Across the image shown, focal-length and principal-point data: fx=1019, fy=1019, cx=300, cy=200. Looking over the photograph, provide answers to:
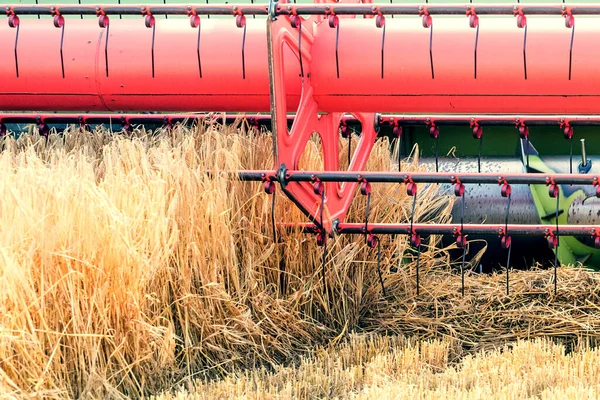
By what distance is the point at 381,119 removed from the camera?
539 centimetres

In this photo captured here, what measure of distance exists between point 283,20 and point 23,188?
1353 millimetres

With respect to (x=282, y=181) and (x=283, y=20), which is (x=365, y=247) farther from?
(x=283, y=20)

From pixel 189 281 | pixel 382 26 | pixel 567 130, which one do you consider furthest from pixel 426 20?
pixel 189 281

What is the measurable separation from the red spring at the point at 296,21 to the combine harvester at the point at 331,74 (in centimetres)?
1

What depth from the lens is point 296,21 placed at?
450 centimetres

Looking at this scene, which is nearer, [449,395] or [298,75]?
[449,395]

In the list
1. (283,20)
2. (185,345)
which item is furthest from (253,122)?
(185,345)

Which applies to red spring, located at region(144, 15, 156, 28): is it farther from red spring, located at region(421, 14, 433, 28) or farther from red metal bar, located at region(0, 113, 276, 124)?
red spring, located at region(421, 14, 433, 28)

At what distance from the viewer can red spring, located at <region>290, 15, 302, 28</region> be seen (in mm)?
4477

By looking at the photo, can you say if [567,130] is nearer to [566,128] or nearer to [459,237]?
[566,128]

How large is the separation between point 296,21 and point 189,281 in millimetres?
1241

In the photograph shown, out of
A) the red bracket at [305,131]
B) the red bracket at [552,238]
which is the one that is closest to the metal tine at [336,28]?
the red bracket at [305,131]

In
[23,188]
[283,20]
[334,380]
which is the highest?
[283,20]

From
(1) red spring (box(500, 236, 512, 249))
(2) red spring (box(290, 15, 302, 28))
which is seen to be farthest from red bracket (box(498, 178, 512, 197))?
(2) red spring (box(290, 15, 302, 28))
